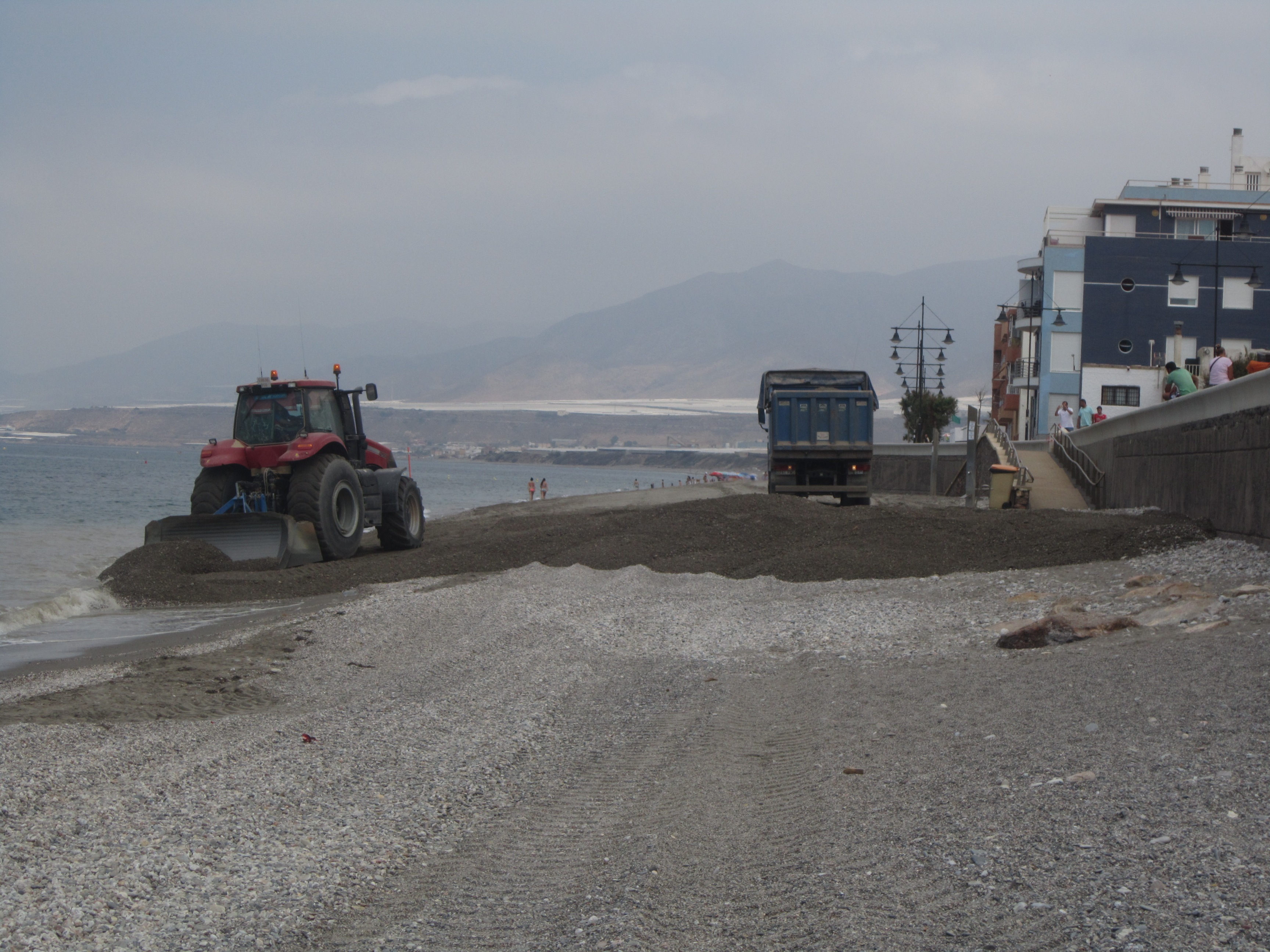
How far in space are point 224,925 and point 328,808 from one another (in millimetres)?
1219

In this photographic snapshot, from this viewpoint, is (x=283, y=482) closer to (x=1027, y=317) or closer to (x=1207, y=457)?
(x=1207, y=457)

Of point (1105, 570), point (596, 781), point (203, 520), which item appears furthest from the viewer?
point (203, 520)

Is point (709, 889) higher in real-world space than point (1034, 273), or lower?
lower

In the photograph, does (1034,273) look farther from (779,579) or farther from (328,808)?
(328,808)

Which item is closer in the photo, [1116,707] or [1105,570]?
[1116,707]

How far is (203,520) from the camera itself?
625 inches

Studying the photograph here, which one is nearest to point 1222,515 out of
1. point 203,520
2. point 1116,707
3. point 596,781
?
point 1116,707

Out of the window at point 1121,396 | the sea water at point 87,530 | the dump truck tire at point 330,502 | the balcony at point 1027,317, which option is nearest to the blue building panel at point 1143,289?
the window at point 1121,396

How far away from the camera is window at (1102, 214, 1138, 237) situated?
5909cm

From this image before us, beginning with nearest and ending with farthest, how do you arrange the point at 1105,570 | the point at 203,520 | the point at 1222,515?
the point at 1105,570
the point at 1222,515
the point at 203,520

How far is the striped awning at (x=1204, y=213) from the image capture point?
2231 inches

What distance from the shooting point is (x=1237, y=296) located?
53750 mm

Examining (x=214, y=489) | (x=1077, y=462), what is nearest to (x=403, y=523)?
(x=214, y=489)

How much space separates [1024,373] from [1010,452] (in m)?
34.7
